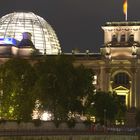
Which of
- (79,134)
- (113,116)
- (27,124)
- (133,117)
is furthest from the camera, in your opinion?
(133,117)

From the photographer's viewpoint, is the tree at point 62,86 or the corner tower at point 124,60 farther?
the corner tower at point 124,60

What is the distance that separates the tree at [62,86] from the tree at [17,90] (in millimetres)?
2276

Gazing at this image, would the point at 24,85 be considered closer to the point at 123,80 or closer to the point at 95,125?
the point at 95,125

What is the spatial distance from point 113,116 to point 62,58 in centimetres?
2192

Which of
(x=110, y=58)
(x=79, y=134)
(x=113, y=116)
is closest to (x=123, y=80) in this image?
(x=110, y=58)

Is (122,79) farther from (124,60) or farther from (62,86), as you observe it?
(62,86)

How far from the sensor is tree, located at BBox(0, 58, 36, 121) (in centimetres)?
13550

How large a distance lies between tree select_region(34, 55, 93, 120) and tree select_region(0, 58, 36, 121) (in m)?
2.28

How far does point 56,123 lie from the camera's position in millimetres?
133500

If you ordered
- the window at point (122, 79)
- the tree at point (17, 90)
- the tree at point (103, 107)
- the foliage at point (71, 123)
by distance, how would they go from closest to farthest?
the foliage at point (71, 123)
the tree at point (17, 90)
the tree at point (103, 107)
the window at point (122, 79)

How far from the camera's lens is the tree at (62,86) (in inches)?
5374

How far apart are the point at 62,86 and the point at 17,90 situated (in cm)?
836

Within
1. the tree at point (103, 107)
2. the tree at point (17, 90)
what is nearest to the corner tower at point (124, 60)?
the tree at point (103, 107)

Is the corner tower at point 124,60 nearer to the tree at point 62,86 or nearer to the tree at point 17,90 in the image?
the tree at point 62,86
